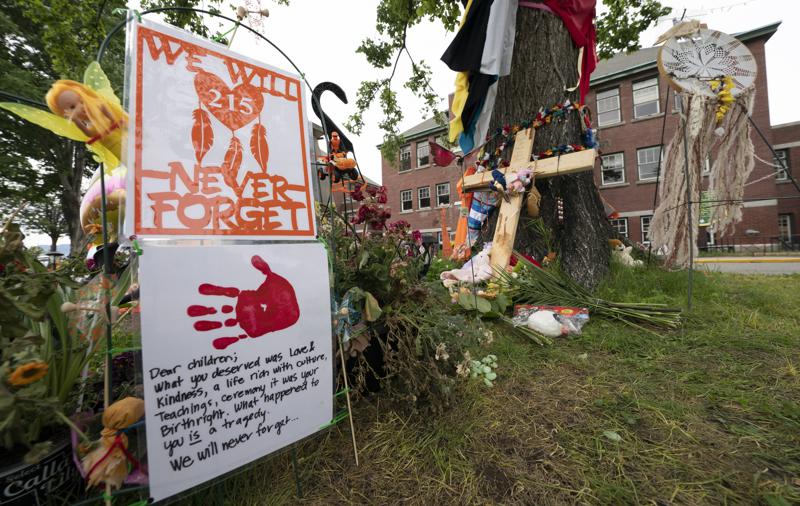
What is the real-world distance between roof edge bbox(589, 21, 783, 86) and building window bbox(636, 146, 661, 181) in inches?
136

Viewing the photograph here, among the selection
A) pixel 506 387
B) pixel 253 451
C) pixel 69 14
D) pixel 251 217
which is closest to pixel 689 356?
pixel 506 387

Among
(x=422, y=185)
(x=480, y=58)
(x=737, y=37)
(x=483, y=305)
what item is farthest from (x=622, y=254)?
(x=737, y=37)

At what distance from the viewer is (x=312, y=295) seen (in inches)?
41.0

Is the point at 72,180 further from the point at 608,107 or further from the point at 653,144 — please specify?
the point at 653,144

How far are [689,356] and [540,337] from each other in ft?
2.41

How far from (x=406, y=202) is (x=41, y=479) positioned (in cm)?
1901

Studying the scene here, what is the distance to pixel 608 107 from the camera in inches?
574

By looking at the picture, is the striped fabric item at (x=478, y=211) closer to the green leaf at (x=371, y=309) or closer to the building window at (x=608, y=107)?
the green leaf at (x=371, y=309)

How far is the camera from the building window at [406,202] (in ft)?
62.9

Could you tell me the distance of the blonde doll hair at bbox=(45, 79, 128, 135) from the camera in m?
0.77

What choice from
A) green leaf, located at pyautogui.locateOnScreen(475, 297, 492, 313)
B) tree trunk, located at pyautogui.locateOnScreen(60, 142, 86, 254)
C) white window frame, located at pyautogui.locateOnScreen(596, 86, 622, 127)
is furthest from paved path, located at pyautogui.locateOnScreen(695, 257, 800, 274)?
tree trunk, located at pyautogui.locateOnScreen(60, 142, 86, 254)

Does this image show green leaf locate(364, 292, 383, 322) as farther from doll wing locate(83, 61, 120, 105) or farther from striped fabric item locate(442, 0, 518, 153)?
striped fabric item locate(442, 0, 518, 153)

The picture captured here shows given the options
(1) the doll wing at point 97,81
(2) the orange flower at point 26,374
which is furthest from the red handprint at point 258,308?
(1) the doll wing at point 97,81

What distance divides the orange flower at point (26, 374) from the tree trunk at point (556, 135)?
122 inches
